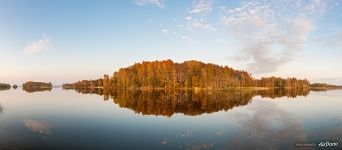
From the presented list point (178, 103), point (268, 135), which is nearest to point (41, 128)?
point (268, 135)

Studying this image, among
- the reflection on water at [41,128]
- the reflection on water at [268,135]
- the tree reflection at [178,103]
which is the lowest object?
the reflection on water at [268,135]

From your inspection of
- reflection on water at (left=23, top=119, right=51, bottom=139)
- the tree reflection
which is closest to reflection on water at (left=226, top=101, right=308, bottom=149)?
the tree reflection

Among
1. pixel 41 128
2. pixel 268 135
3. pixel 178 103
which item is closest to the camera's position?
pixel 268 135

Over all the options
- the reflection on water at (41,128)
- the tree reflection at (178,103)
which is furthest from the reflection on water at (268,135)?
the reflection on water at (41,128)

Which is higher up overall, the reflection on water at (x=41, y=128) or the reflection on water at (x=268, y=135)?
the reflection on water at (x=41, y=128)

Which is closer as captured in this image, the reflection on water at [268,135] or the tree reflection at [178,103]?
the reflection on water at [268,135]

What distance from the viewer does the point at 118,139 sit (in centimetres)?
2336

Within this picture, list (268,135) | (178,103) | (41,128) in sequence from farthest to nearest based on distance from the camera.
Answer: (178,103) → (41,128) → (268,135)

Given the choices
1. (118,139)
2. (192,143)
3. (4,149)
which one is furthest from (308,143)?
(4,149)

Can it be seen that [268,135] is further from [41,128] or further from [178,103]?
[178,103]

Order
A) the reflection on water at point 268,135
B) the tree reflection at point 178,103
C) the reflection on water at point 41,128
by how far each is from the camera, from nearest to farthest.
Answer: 1. the reflection on water at point 268,135
2. the reflection on water at point 41,128
3. the tree reflection at point 178,103

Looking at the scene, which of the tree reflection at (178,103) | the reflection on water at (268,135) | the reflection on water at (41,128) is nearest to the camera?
the reflection on water at (268,135)

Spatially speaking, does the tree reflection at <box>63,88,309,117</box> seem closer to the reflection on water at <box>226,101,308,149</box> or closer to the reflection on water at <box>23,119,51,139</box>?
the reflection on water at <box>226,101,308,149</box>

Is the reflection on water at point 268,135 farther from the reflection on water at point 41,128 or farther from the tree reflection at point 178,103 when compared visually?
the reflection on water at point 41,128
